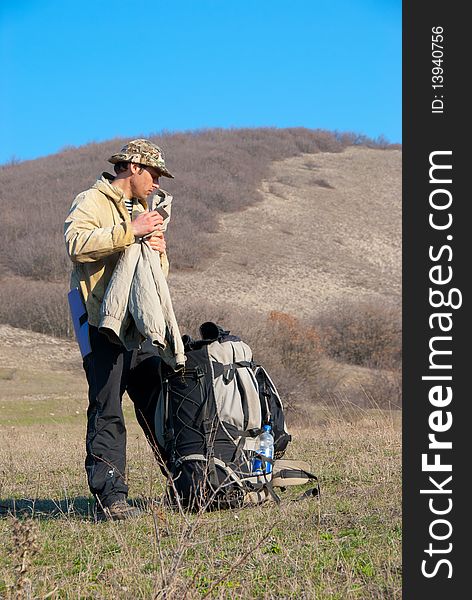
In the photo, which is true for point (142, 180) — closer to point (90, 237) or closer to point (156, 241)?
point (156, 241)

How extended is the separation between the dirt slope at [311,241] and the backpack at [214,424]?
97.2 ft

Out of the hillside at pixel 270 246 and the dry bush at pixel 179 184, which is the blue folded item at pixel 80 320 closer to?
the hillside at pixel 270 246

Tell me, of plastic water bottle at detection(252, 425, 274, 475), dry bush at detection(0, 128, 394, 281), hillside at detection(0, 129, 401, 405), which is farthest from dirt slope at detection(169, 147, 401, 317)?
plastic water bottle at detection(252, 425, 274, 475)

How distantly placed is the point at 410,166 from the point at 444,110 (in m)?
0.35

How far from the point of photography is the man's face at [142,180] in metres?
5.56

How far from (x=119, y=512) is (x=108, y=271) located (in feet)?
4.82

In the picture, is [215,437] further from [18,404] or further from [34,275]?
[34,275]

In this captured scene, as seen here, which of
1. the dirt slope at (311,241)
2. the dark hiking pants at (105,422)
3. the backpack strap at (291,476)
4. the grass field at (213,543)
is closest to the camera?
the grass field at (213,543)

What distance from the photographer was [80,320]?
17.9ft

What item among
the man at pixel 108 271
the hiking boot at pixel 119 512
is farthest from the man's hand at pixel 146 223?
the hiking boot at pixel 119 512

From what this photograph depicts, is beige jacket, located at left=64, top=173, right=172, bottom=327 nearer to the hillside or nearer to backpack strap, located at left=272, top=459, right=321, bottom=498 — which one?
backpack strap, located at left=272, top=459, right=321, bottom=498

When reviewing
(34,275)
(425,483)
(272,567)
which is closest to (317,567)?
(272,567)

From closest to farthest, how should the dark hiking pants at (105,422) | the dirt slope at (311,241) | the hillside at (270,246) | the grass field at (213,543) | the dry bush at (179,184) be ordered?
the grass field at (213,543)
the dark hiking pants at (105,422)
the hillside at (270,246)
the dirt slope at (311,241)
the dry bush at (179,184)

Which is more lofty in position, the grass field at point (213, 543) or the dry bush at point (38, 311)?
the dry bush at point (38, 311)
